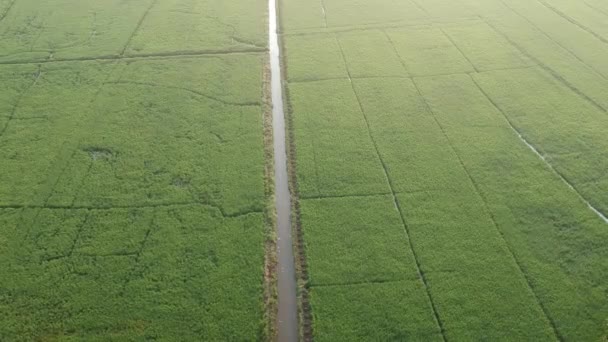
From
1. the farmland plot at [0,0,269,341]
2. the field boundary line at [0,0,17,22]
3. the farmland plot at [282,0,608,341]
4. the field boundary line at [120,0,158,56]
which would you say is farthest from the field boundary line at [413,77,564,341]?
the field boundary line at [0,0,17,22]

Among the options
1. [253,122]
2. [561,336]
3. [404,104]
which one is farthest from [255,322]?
[404,104]

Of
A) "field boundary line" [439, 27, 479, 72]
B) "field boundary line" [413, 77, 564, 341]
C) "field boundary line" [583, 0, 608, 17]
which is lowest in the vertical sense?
"field boundary line" [413, 77, 564, 341]

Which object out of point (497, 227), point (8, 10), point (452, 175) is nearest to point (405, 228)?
point (497, 227)

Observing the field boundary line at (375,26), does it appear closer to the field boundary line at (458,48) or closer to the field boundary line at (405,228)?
the field boundary line at (458,48)

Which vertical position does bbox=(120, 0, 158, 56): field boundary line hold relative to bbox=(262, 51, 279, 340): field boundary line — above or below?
above

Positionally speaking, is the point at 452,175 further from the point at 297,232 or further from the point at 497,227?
the point at 297,232

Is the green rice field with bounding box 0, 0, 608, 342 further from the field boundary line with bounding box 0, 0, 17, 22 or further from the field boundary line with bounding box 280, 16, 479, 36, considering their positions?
the field boundary line with bounding box 0, 0, 17, 22

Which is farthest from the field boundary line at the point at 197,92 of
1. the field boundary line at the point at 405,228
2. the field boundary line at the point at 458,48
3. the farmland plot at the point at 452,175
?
the field boundary line at the point at 458,48
